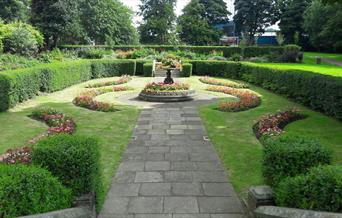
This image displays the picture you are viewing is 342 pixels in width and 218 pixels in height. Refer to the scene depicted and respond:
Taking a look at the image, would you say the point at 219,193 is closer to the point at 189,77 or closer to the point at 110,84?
the point at 110,84

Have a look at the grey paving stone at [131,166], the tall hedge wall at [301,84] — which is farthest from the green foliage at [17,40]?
the grey paving stone at [131,166]

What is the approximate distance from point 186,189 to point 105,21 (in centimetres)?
4786

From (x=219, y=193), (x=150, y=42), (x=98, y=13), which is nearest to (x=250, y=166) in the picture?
(x=219, y=193)

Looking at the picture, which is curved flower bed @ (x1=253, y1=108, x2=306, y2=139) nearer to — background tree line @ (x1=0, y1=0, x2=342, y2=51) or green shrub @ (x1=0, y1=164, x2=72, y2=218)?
green shrub @ (x1=0, y1=164, x2=72, y2=218)

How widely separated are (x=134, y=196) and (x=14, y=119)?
24.1 ft

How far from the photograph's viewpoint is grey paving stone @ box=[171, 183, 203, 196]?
5.95m

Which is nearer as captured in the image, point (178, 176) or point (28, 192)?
point (28, 192)

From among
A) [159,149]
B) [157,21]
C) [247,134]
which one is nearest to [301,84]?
[247,134]

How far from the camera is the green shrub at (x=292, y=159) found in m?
4.93

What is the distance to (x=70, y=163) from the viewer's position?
4625 mm

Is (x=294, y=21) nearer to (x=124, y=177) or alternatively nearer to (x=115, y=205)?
(x=124, y=177)

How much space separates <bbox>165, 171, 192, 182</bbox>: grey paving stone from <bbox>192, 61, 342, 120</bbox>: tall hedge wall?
6356mm

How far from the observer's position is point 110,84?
21.5 metres

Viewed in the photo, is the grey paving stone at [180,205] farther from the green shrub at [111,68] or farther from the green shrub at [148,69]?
the green shrub at [148,69]
